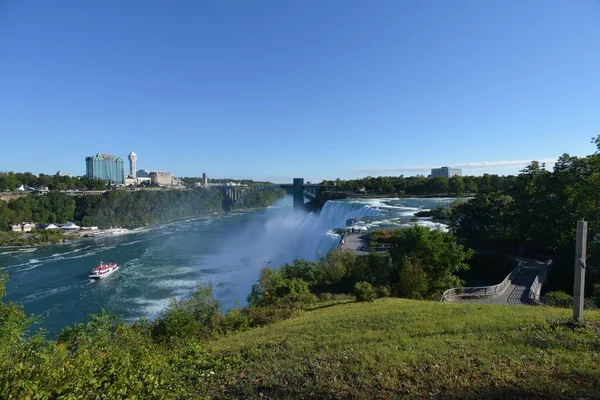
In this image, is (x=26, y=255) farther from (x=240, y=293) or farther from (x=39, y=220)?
(x=240, y=293)

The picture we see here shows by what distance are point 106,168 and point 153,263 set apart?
384 feet

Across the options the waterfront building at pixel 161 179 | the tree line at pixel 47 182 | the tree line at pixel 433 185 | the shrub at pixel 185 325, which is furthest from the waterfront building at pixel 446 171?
the shrub at pixel 185 325

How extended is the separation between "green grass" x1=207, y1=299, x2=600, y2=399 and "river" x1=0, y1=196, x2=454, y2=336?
22.4 ft

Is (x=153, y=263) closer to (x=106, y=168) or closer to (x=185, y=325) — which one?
(x=185, y=325)

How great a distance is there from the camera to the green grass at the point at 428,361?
3178 mm

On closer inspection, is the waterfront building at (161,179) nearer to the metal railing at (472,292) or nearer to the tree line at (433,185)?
the tree line at (433,185)

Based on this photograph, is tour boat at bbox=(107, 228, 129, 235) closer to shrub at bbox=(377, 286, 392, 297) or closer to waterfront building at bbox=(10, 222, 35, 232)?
waterfront building at bbox=(10, 222, 35, 232)

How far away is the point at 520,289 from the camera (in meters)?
11.6

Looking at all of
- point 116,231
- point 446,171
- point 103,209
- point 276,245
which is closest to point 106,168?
point 103,209

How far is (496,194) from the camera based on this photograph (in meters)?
20.2

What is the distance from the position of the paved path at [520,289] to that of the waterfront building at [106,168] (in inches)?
4979

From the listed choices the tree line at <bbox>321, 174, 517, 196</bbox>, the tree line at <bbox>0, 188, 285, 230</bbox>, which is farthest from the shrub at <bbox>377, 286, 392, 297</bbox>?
the tree line at <bbox>321, 174, 517, 196</bbox>

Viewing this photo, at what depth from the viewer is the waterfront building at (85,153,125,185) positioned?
119 metres

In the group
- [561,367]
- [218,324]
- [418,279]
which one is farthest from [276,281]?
[561,367]
